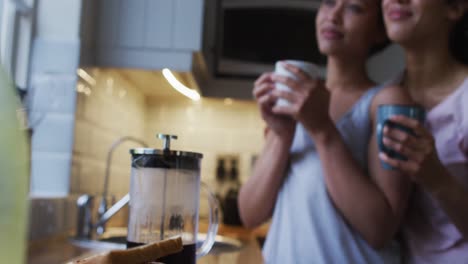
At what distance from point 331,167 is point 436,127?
19 centimetres

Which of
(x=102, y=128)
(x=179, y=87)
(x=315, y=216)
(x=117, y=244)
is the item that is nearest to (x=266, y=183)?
(x=315, y=216)

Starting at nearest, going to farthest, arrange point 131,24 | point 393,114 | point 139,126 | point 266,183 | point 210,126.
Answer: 1. point 393,114
2. point 266,183
3. point 131,24
4. point 139,126
5. point 210,126

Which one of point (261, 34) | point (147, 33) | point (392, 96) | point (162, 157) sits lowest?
point (162, 157)

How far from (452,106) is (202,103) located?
162cm

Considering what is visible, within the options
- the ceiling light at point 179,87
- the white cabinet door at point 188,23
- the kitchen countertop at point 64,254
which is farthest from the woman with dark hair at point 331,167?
the ceiling light at point 179,87

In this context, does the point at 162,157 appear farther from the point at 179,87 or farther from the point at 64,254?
the point at 179,87

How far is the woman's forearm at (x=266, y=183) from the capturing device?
0.92 m

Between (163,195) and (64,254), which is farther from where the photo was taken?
(64,254)

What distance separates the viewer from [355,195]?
851mm

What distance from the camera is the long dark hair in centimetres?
90

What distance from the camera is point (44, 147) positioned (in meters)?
1.33

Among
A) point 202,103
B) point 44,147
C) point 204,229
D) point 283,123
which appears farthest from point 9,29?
point 202,103

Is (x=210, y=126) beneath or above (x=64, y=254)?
above

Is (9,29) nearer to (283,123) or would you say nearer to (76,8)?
(76,8)
